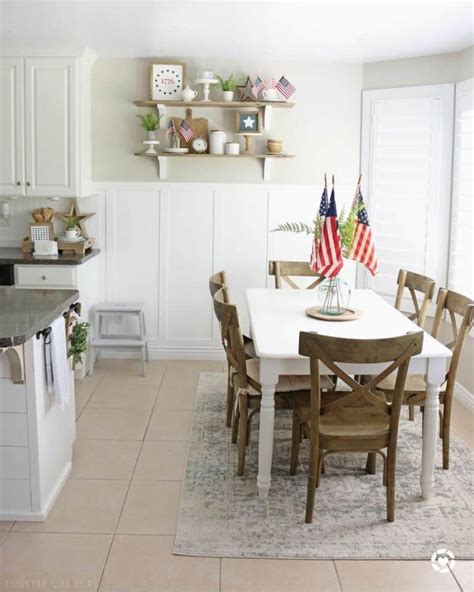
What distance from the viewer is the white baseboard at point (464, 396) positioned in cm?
475

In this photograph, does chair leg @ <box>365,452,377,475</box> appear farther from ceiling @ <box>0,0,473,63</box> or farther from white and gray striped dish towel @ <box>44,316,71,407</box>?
ceiling @ <box>0,0,473,63</box>

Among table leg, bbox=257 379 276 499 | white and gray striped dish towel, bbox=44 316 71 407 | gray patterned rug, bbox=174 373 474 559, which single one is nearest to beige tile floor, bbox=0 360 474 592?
gray patterned rug, bbox=174 373 474 559

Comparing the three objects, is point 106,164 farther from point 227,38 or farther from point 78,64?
point 227,38

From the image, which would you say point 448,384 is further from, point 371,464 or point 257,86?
point 257,86

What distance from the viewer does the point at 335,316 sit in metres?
3.86

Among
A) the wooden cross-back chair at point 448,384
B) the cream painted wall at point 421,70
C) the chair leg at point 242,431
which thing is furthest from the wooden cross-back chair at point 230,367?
the cream painted wall at point 421,70

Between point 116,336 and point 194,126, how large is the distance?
1755mm

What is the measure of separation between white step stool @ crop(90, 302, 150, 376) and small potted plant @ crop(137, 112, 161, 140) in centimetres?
131

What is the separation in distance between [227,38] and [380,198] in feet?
5.58

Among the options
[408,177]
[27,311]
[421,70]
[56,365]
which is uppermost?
→ [421,70]

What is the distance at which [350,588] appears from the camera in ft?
8.82

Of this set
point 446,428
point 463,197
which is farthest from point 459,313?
point 463,197

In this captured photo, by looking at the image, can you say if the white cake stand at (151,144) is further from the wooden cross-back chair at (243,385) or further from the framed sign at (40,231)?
the wooden cross-back chair at (243,385)

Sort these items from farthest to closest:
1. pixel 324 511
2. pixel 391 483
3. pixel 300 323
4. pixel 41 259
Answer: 1. pixel 41 259
2. pixel 300 323
3. pixel 324 511
4. pixel 391 483
